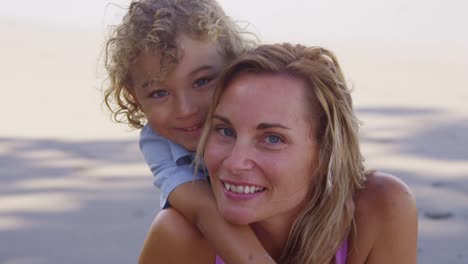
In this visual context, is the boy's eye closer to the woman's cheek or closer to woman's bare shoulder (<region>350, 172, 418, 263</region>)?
the woman's cheek

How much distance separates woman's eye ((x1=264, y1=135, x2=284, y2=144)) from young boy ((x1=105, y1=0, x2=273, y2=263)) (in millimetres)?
238

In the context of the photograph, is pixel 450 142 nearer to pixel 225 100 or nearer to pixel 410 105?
pixel 410 105

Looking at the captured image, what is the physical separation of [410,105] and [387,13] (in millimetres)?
4246

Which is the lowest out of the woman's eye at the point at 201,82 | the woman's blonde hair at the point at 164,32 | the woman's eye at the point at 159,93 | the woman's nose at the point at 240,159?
the woman's nose at the point at 240,159

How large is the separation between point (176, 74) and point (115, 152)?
2887mm

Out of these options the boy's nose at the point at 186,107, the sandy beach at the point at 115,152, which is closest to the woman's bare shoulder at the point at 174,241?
the boy's nose at the point at 186,107

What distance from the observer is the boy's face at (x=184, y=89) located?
227cm

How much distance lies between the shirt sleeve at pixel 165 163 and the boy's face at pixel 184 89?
1.4 inches

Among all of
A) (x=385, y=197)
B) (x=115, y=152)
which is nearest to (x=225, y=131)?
(x=385, y=197)

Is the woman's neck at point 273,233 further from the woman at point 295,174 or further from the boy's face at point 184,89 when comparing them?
the boy's face at point 184,89

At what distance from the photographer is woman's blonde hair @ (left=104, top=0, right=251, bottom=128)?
2291 mm

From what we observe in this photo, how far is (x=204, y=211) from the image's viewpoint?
84.2 inches

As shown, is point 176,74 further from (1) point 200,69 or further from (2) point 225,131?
(2) point 225,131

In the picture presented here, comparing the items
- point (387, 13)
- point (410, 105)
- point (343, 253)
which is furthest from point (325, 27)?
point (343, 253)
